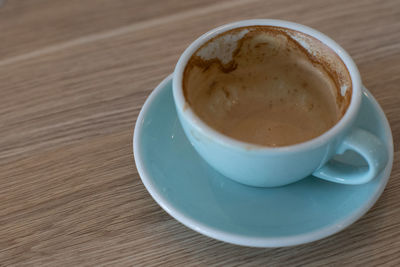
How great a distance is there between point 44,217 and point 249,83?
1.20 ft

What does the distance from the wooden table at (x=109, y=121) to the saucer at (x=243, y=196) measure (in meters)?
0.04

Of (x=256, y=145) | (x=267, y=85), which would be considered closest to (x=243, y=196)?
(x=256, y=145)

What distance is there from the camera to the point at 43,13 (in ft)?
2.93

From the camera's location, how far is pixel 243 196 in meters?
0.55

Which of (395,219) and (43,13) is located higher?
(43,13)

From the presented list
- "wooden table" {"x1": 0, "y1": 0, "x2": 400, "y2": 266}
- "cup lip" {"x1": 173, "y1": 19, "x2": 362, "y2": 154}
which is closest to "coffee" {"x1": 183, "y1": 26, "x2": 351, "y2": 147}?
"cup lip" {"x1": 173, "y1": 19, "x2": 362, "y2": 154}

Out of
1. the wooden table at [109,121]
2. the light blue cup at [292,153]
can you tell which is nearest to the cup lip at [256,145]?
the light blue cup at [292,153]

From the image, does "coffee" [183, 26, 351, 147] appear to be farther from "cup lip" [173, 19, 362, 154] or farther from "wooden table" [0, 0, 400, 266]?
"wooden table" [0, 0, 400, 266]

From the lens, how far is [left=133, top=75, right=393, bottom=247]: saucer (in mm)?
493

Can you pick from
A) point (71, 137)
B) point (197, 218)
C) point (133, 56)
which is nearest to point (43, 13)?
point (133, 56)

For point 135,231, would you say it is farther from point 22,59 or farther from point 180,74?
point 22,59

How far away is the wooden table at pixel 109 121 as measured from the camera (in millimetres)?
529

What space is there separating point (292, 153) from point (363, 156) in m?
0.10

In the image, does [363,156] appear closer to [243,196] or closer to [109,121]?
[243,196]
